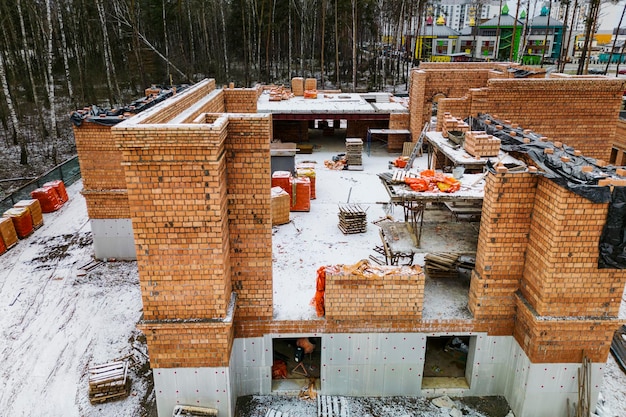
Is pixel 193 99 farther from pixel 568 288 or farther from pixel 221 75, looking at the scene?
pixel 221 75

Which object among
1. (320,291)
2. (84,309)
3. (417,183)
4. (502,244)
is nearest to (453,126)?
(417,183)

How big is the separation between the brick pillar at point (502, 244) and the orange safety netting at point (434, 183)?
2.77 feet

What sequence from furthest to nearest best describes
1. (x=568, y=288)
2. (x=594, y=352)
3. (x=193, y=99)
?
(x=193, y=99) < (x=594, y=352) < (x=568, y=288)

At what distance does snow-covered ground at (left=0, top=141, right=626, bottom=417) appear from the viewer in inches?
332

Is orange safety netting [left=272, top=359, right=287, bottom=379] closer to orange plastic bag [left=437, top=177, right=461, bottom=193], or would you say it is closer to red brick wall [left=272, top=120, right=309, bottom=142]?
orange plastic bag [left=437, top=177, right=461, bottom=193]

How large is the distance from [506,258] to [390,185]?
2.46 m

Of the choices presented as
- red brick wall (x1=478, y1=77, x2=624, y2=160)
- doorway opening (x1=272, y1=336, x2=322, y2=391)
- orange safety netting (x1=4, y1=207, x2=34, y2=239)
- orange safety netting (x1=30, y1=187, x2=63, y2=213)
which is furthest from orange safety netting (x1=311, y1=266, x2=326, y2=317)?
orange safety netting (x1=30, y1=187, x2=63, y2=213)

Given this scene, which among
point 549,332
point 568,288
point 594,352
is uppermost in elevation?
point 568,288

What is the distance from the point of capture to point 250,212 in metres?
7.30

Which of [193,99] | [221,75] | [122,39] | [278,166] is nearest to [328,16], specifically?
[221,75]

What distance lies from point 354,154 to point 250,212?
38.4ft

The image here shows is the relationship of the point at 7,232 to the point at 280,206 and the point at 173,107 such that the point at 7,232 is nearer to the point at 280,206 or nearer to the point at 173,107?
the point at 280,206

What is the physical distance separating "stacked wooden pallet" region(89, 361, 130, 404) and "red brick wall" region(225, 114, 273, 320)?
2.82 metres

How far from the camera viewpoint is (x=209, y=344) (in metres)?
7.32
